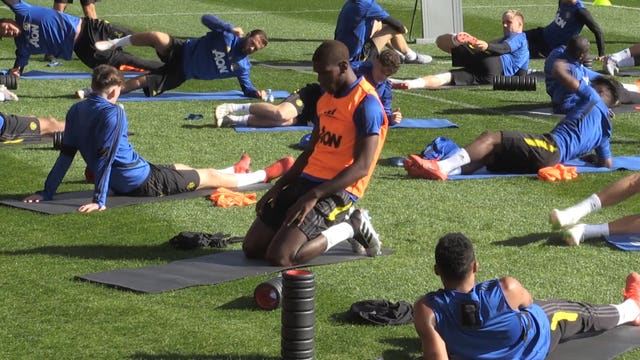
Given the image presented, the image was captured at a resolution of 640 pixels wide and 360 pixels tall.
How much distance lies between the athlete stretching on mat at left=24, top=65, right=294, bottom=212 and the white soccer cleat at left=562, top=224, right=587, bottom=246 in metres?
3.65

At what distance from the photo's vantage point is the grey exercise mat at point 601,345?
7.44 metres

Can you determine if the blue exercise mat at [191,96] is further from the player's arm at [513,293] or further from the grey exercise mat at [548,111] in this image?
the player's arm at [513,293]

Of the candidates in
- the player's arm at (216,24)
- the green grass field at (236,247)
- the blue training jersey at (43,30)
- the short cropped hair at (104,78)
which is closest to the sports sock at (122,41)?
the blue training jersey at (43,30)

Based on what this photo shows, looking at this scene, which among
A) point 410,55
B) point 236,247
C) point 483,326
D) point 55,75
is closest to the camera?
point 483,326

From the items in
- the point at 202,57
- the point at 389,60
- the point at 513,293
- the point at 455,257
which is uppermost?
the point at 455,257

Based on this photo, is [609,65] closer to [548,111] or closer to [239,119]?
[548,111]

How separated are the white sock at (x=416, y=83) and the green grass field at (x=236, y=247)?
1.23 ft

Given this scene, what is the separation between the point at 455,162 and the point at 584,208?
2.39m

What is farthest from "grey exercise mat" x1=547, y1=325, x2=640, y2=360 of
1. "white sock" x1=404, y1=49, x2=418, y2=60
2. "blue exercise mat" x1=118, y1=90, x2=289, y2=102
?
"white sock" x1=404, y1=49, x2=418, y2=60

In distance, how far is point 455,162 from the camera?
1262cm

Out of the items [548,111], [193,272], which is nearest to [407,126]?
[548,111]

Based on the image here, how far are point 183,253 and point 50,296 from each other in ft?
4.77

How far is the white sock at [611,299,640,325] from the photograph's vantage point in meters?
7.91

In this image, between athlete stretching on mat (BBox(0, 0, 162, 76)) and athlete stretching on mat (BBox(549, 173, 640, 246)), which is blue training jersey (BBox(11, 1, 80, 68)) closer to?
athlete stretching on mat (BBox(0, 0, 162, 76))
